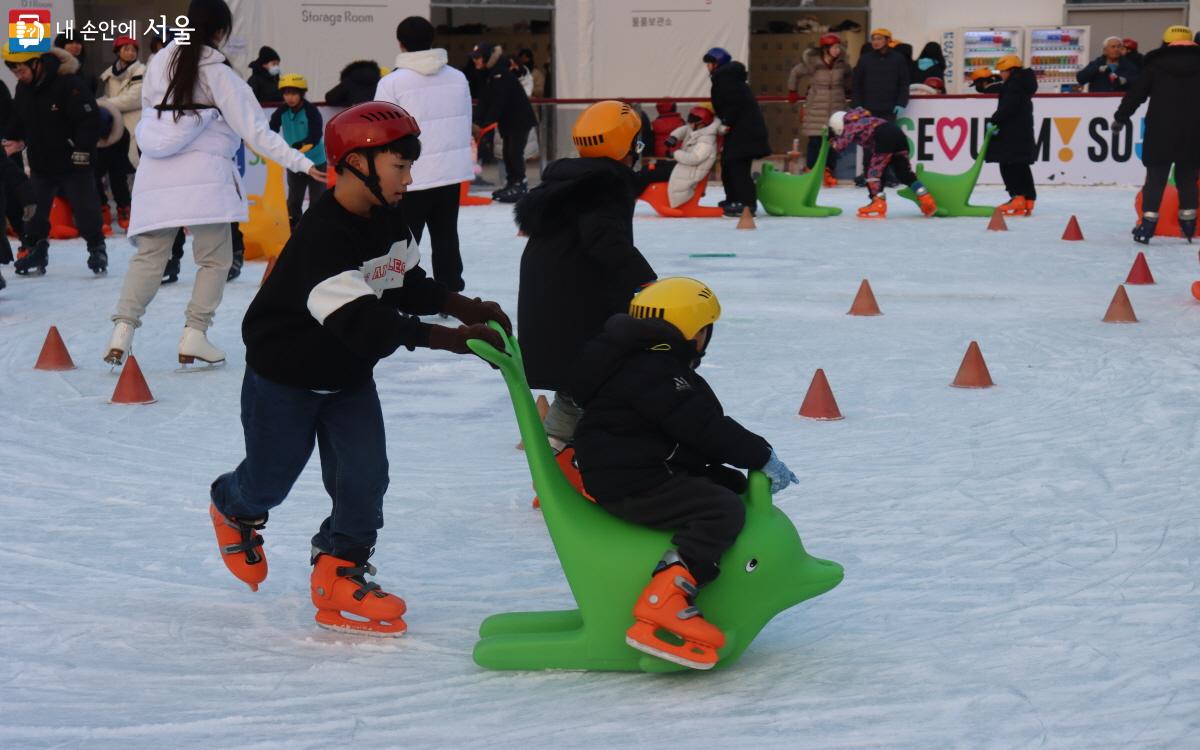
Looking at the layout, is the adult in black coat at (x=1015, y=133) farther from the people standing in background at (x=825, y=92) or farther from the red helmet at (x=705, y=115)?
the people standing in background at (x=825, y=92)

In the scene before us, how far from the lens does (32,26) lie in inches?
650

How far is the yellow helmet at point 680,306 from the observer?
11.1 feet

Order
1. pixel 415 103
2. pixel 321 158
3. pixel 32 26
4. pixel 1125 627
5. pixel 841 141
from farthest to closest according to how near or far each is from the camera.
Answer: pixel 32 26
pixel 841 141
pixel 321 158
pixel 415 103
pixel 1125 627

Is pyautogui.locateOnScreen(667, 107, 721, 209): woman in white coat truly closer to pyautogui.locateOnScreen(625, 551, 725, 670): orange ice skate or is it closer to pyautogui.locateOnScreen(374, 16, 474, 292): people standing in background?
pyautogui.locateOnScreen(374, 16, 474, 292): people standing in background

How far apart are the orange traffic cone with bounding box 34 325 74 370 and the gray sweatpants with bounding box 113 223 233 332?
1.31 feet

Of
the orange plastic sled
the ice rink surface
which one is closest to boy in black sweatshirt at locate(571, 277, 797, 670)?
the ice rink surface

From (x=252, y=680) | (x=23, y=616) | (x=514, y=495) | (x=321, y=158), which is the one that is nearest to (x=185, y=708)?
(x=252, y=680)

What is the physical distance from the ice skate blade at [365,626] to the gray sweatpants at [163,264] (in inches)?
143

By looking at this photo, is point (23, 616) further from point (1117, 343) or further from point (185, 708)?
point (1117, 343)

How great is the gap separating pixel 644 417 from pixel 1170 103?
9.74 meters

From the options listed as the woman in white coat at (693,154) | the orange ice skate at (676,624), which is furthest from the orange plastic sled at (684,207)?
the orange ice skate at (676,624)

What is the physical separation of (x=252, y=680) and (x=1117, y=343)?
18.2 ft

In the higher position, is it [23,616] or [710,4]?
[710,4]

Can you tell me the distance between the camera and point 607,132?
182 inches
